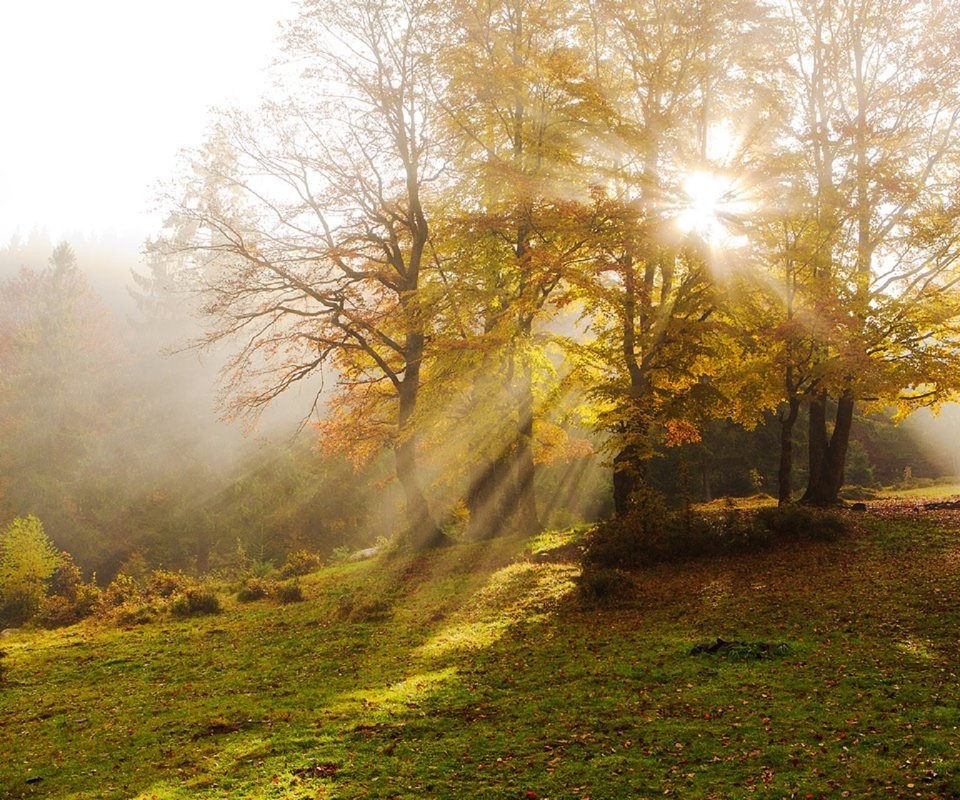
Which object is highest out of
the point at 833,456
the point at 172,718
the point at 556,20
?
the point at 556,20

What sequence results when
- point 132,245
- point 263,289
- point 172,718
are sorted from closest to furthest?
point 172,718
point 263,289
point 132,245

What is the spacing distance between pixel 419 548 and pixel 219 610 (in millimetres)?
6196

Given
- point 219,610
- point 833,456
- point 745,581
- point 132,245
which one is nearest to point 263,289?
point 219,610

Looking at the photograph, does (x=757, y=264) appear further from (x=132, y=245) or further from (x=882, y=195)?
(x=132, y=245)

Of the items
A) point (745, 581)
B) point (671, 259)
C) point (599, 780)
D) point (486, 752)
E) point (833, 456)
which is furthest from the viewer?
point (833, 456)

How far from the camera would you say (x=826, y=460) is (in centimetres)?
2130

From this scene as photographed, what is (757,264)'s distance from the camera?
17.3 meters

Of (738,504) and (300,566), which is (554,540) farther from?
(300,566)

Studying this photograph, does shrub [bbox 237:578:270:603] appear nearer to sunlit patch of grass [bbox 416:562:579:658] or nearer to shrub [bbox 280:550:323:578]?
shrub [bbox 280:550:323:578]

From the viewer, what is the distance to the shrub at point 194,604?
1833cm

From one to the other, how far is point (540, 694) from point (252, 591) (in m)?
12.9

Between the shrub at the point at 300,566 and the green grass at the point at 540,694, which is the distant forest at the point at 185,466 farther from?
the green grass at the point at 540,694

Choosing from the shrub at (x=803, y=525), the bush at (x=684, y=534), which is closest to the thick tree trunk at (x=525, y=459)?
the bush at (x=684, y=534)

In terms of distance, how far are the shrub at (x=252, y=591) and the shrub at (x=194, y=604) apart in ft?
3.20
